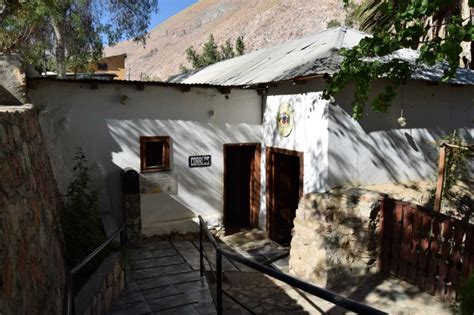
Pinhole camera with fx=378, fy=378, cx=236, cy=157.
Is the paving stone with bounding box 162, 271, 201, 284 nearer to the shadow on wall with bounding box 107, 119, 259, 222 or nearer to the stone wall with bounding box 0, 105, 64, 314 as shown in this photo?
the stone wall with bounding box 0, 105, 64, 314

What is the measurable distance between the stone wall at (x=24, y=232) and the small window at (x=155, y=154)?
12.7 feet

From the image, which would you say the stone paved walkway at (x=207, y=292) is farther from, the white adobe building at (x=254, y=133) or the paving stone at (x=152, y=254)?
the white adobe building at (x=254, y=133)

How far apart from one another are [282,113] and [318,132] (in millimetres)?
1281

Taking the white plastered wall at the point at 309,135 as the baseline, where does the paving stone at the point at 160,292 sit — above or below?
below

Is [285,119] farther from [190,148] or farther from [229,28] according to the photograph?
[229,28]

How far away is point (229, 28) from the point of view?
64250 mm

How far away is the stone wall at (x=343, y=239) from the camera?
22.4 feet

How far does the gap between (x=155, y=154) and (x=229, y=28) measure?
60.0m

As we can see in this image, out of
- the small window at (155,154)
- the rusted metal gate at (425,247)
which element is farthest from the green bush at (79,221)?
the rusted metal gate at (425,247)

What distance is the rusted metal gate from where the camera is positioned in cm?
561

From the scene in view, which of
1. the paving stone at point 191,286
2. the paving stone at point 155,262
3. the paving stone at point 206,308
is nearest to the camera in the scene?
the paving stone at point 206,308

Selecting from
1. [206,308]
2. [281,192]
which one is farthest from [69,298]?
[281,192]

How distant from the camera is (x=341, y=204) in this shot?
7.02 m

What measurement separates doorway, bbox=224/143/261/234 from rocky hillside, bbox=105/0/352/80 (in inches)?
1268
